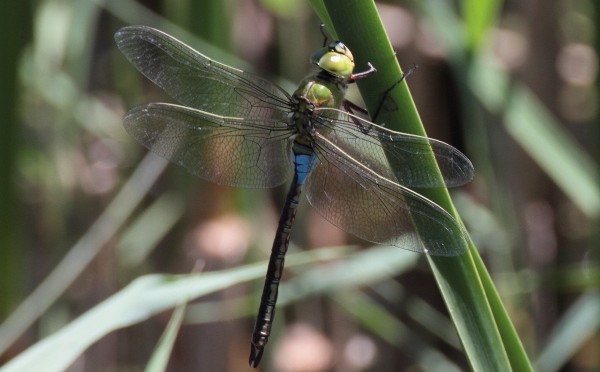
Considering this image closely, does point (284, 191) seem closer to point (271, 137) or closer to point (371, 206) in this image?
point (271, 137)

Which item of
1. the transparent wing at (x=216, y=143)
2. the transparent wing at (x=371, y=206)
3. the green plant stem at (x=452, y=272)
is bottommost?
the transparent wing at (x=216, y=143)

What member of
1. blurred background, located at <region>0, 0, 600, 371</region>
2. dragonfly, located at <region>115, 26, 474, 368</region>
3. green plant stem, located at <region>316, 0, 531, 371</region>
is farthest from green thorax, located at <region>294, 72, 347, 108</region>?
green plant stem, located at <region>316, 0, 531, 371</region>

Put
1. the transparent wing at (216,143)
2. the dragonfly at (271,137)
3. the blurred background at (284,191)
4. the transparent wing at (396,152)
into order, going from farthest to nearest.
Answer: the blurred background at (284,191) < the transparent wing at (216,143) < the dragonfly at (271,137) < the transparent wing at (396,152)

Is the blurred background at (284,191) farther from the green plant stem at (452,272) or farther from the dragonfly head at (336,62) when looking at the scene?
the green plant stem at (452,272)

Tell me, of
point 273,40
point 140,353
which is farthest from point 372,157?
point 140,353

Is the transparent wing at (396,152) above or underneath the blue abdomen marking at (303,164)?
above

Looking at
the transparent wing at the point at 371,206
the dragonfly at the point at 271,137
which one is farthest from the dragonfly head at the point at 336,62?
the transparent wing at the point at 371,206

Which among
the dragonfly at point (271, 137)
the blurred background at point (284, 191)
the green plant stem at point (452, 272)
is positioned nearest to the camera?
the green plant stem at point (452, 272)
